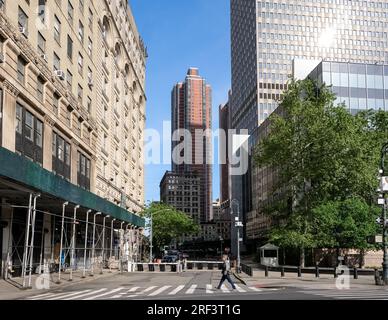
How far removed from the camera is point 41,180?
2319 cm

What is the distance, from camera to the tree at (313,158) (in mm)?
48562

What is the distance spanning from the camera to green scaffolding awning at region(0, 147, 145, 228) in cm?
1916

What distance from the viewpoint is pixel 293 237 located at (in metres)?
46.7

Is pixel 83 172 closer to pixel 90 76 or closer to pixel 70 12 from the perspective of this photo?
pixel 90 76

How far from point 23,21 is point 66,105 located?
10589 millimetres

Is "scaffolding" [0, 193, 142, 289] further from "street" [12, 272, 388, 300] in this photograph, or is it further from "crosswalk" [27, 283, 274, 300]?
"street" [12, 272, 388, 300]

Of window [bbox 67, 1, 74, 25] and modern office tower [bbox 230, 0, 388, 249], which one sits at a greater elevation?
modern office tower [bbox 230, 0, 388, 249]

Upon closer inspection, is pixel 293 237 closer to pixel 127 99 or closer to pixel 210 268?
pixel 210 268

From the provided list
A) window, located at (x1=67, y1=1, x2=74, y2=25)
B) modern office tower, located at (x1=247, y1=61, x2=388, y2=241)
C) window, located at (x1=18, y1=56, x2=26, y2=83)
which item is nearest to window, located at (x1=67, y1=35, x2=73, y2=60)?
window, located at (x1=67, y1=1, x2=74, y2=25)

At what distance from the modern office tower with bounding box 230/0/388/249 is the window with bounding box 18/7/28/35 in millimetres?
112697

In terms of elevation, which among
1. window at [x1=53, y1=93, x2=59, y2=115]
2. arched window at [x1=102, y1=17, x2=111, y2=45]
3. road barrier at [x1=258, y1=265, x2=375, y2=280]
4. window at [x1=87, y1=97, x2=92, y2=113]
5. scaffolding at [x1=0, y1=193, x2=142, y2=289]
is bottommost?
road barrier at [x1=258, y1=265, x2=375, y2=280]

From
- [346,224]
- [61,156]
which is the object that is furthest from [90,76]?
[346,224]

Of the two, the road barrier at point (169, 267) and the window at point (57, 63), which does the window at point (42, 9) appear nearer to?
the window at point (57, 63)

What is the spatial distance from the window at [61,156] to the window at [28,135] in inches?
141
